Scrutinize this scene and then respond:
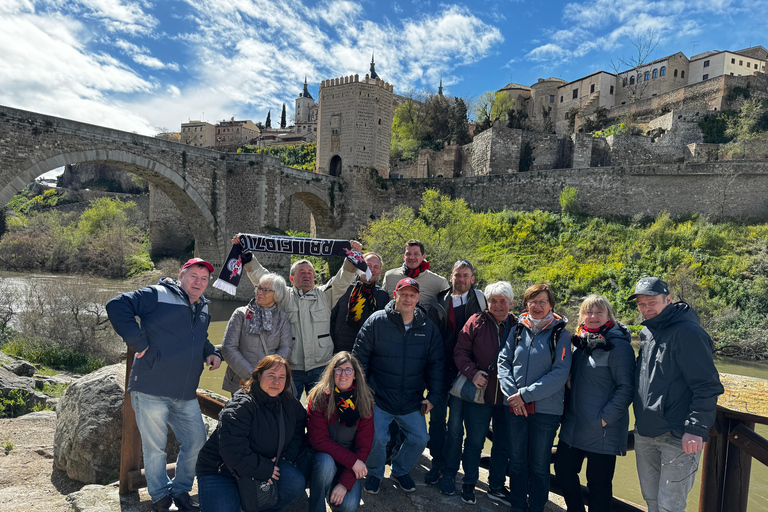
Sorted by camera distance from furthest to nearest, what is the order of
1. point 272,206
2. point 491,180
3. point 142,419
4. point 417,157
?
point 417,157 < point 491,180 < point 272,206 < point 142,419

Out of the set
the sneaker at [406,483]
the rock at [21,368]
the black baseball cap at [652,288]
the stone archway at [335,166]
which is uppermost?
the stone archway at [335,166]

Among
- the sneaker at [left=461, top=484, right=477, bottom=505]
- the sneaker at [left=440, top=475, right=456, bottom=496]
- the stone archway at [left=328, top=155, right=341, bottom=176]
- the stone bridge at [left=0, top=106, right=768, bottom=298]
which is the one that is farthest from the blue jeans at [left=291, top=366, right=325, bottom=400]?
the stone archway at [left=328, top=155, right=341, bottom=176]

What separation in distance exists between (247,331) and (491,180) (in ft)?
69.8

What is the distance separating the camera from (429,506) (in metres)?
3.05

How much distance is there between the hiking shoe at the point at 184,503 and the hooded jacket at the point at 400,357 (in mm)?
1380

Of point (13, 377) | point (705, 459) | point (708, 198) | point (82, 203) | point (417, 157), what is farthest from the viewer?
point (82, 203)

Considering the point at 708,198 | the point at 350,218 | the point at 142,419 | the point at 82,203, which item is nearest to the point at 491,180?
the point at 350,218

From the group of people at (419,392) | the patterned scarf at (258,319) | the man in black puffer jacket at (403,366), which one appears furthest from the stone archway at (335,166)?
→ the man in black puffer jacket at (403,366)

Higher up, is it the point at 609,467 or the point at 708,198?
the point at 708,198

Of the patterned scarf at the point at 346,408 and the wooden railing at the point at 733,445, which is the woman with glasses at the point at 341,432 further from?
the wooden railing at the point at 733,445

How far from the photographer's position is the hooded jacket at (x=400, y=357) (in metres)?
3.25

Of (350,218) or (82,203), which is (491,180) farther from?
(82,203)

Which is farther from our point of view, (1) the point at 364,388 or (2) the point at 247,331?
(2) the point at 247,331

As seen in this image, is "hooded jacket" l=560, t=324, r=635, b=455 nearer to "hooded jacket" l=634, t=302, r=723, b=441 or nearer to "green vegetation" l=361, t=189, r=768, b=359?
"hooded jacket" l=634, t=302, r=723, b=441
